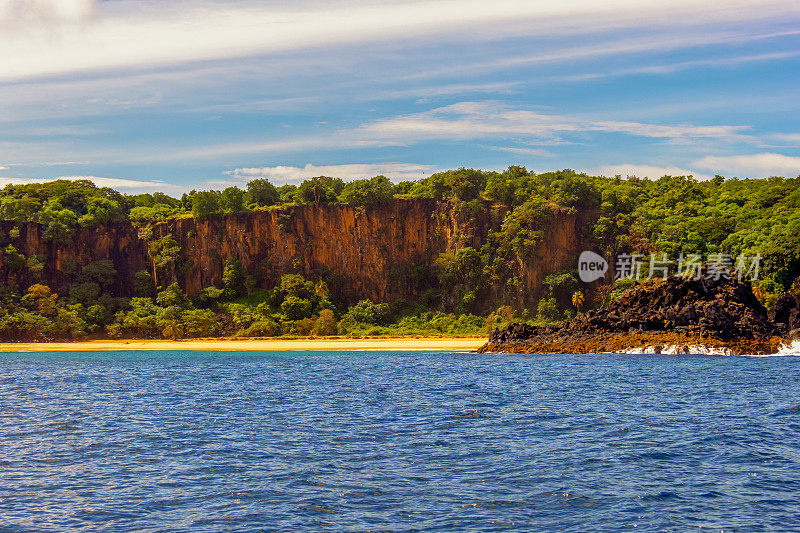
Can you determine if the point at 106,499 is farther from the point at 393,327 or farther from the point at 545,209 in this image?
the point at 545,209

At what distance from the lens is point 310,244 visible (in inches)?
3954

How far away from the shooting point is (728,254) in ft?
245

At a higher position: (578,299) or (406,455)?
(578,299)

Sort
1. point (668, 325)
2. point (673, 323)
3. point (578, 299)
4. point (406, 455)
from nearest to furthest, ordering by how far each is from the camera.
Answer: point (406, 455) < point (673, 323) < point (668, 325) < point (578, 299)

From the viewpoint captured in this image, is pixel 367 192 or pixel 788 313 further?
pixel 367 192

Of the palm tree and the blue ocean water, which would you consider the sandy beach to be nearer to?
the palm tree

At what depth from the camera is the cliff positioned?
324 feet

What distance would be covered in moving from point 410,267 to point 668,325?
45193mm

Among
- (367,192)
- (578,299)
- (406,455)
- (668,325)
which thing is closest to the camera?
(406,455)

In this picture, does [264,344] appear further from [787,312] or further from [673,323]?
[787,312]

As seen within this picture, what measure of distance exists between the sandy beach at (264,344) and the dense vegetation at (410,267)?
3842 mm

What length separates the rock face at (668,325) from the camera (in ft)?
189

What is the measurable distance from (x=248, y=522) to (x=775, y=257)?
65.0 metres

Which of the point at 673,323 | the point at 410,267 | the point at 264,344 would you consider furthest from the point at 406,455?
the point at 410,267
